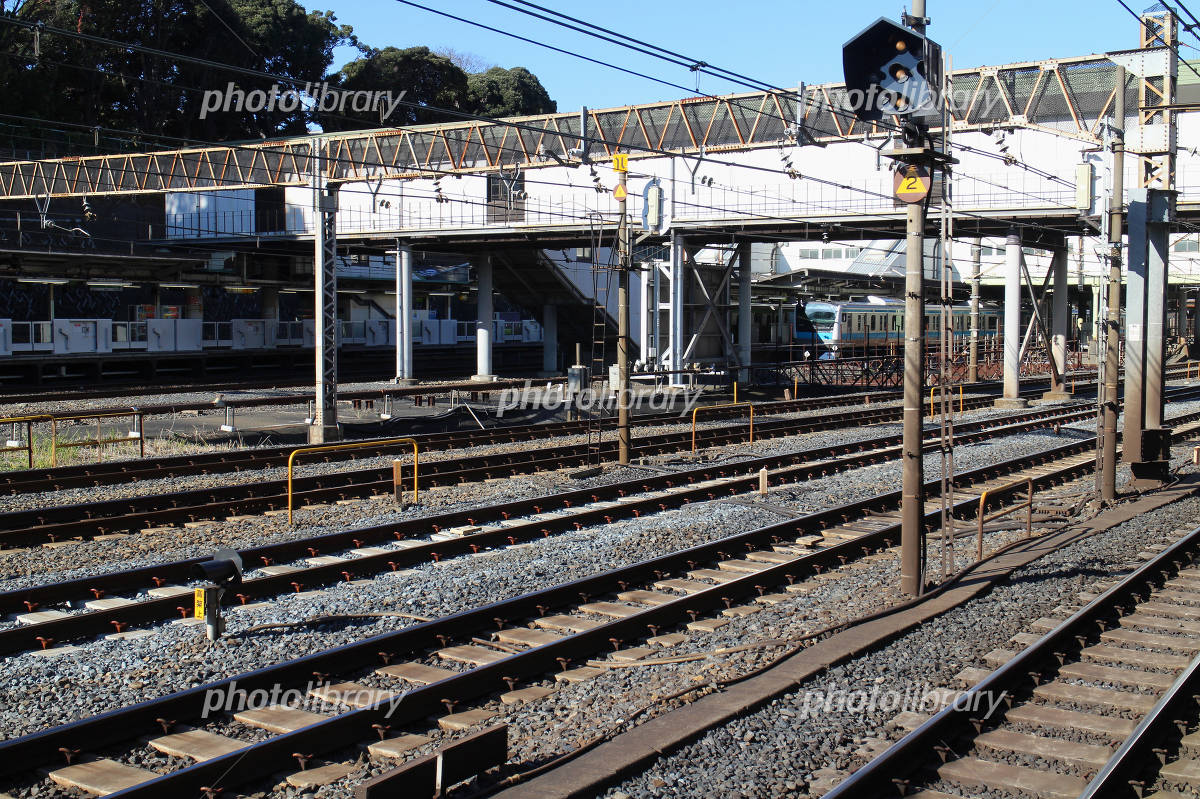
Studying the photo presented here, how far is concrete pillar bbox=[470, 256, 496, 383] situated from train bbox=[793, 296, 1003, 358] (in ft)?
51.7

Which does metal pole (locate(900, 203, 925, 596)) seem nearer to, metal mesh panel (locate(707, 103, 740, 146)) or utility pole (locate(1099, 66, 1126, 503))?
utility pole (locate(1099, 66, 1126, 503))

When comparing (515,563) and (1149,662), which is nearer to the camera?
(1149,662)

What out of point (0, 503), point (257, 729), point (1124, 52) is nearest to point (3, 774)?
point (257, 729)

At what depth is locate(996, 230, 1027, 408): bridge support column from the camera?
3034cm

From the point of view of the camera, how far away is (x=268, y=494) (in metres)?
14.8

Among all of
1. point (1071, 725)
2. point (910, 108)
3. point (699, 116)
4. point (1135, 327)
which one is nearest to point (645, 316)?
point (699, 116)

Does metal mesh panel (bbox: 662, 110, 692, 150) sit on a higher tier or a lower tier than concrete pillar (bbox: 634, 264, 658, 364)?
higher

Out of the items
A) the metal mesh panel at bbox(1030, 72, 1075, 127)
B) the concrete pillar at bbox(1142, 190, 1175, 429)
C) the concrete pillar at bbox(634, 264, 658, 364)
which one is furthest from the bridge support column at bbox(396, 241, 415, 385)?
the concrete pillar at bbox(1142, 190, 1175, 429)

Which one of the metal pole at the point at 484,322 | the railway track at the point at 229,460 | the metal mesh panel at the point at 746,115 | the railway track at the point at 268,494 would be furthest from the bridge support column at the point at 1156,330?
the metal pole at the point at 484,322

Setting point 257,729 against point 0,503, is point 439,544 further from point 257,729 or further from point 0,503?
point 0,503

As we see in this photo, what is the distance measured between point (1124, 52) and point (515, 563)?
12218mm

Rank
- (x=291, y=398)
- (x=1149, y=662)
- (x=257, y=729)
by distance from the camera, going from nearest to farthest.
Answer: (x=257, y=729) < (x=1149, y=662) < (x=291, y=398)

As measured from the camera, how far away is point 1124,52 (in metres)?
15.7

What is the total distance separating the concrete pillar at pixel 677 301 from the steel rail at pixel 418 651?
19.9 metres
